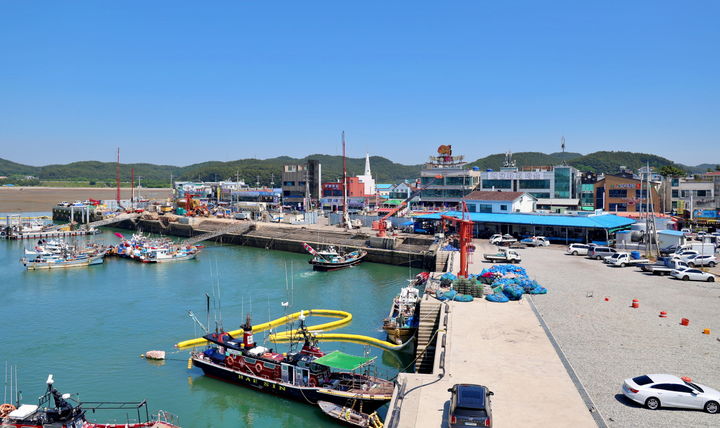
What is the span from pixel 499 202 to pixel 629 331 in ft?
115

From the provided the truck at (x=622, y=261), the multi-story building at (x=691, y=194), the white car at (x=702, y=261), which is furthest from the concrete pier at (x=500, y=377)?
the multi-story building at (x=691, y=194)

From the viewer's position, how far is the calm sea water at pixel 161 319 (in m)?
19.4

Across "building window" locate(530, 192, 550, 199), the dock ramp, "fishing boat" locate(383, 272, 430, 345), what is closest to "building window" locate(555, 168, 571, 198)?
"building window" locate(530, 192, 550, 199)

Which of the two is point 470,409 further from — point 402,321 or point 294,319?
point 294,319

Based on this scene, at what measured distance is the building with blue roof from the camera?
152 feet

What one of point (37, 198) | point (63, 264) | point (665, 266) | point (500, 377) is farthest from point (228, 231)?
point (37, 198)

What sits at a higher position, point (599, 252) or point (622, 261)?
point (599, 252)

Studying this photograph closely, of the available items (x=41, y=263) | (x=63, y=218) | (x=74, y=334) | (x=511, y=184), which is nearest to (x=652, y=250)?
(x=511, y=184)

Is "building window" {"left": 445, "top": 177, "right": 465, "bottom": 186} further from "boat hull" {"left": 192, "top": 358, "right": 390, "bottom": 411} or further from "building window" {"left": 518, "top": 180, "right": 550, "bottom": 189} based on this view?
"boat hull" {"left": 192, "top": 358, "right": 390, "bottom": 411}

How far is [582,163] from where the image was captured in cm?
19975

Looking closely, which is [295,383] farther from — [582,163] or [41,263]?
[582,163]

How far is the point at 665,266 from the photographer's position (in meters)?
32.5

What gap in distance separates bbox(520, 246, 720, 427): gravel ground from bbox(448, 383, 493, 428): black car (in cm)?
322

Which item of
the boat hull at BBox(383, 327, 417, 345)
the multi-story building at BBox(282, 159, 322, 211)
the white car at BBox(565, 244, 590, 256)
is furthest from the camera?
the multi-story building at BBox(282, 159, 322, 211)
